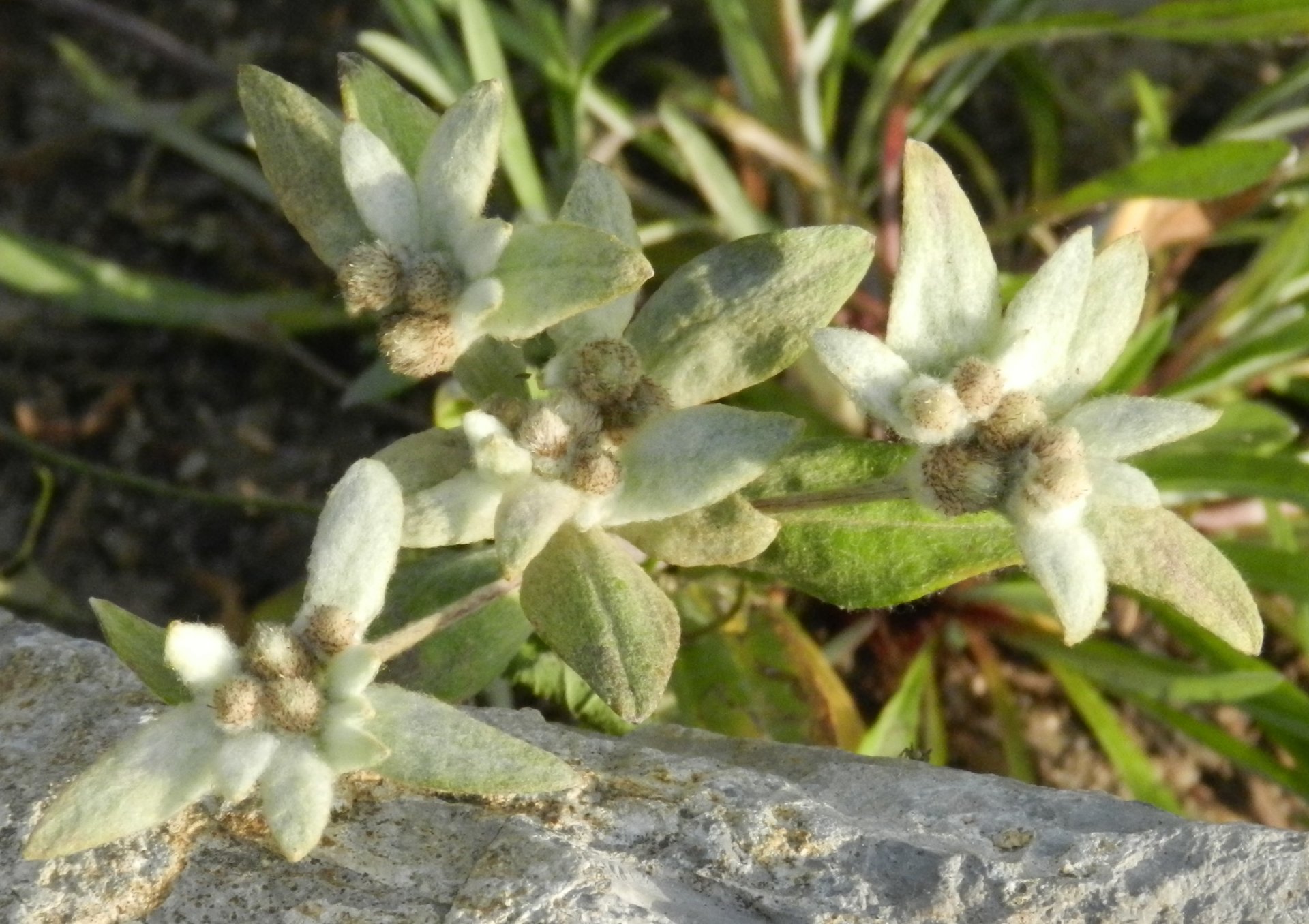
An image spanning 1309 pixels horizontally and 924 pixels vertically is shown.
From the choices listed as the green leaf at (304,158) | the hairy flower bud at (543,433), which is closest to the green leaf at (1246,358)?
the hairy flower bud at (543,433)

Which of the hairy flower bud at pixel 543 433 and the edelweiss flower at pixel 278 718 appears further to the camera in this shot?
the hairy flower bud at pixel 543 433

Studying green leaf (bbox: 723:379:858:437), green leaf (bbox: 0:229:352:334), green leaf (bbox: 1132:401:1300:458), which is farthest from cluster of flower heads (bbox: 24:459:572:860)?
green leaf (bbox: 1132:401:1300:458)

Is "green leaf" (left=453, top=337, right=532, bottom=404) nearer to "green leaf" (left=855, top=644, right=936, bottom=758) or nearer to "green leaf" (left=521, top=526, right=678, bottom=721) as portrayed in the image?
"green leaf" (left=521, top=526, right=678, bottom=721)

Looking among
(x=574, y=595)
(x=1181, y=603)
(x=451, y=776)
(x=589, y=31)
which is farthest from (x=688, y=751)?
(x=589, y=31)

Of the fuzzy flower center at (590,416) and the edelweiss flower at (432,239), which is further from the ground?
the edelweiss flower at (432,239)

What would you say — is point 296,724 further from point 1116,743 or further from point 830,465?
point 1116,743

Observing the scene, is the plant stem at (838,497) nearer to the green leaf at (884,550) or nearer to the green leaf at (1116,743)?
the green leaf at (884,550)
